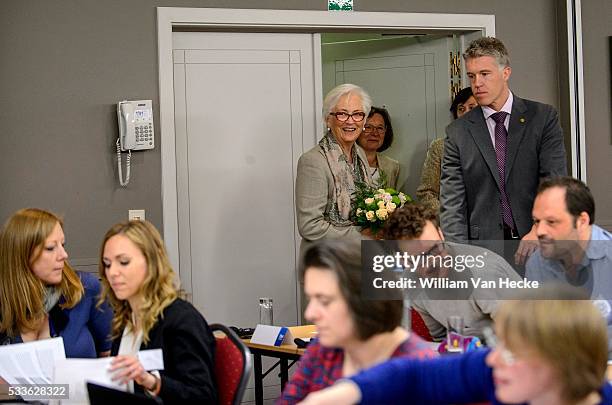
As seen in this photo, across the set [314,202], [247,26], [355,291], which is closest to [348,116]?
[314,202]

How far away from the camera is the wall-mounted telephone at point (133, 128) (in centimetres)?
492

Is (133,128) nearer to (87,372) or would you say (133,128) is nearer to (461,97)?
(461,97)

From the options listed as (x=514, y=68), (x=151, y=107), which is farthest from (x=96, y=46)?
(x=514, y=68)

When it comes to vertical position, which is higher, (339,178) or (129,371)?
(339,178)

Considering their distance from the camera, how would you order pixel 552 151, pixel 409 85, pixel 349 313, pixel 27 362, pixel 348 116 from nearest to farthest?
pixel 349 313 < pixel 27 362 < pixel 552 151 < pixel 348 116 < pixel 409 85

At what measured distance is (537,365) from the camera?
1.59 m

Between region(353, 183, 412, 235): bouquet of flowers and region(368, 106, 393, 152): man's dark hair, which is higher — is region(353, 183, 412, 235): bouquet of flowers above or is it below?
below

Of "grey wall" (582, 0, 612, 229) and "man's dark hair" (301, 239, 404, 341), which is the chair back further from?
"grey wall" (582, 0, 612, 229)

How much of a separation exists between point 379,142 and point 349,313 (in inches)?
150


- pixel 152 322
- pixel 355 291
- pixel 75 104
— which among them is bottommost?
pixel 152 322

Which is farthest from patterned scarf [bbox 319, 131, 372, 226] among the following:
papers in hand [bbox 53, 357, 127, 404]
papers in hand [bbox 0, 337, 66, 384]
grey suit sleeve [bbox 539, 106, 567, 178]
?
papers in hand [bbox 53, 357, 127, 404]

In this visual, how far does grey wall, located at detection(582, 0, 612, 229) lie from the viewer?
5688 mm

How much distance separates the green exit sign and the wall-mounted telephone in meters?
1.18

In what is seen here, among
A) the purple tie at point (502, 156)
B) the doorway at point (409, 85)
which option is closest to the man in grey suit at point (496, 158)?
the purple tie at point (502, 156)
